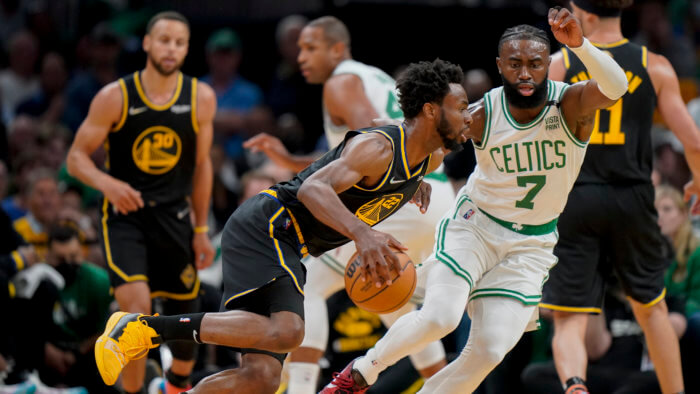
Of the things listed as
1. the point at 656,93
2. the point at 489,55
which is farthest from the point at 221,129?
the point at 656,93

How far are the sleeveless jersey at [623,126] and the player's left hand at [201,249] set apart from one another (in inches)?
105

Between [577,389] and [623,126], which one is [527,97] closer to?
→ [623,126]

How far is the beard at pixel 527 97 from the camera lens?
5.31 meters

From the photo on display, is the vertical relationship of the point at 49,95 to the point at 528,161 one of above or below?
below

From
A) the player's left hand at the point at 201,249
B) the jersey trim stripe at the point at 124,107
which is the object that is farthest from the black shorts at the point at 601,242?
the jersey trim stripe at the point at 124,107

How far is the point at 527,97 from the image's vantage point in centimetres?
531

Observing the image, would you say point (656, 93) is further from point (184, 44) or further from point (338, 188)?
point (184, 44)

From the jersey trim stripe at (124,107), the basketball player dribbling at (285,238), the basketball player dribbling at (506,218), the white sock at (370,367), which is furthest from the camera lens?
the jersey trim stripe at (124,107)

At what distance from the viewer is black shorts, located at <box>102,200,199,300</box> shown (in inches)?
259

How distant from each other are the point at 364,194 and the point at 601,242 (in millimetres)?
1912

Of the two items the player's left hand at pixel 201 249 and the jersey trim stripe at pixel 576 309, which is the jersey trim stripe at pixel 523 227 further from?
the player's left hand at pixel 201 249

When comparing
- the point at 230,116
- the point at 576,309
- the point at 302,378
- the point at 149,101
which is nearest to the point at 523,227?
the point at 576,309

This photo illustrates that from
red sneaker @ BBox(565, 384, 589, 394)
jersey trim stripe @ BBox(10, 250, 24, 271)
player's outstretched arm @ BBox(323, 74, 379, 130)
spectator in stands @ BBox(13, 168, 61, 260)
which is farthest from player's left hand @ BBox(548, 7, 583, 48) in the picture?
spectator in stands @ BBox(13, 168, 61, 260)

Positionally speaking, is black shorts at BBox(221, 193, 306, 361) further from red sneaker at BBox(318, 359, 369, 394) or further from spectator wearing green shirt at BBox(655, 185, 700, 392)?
spectator wearing green shirt at BBox(655, 185, 700, 392)
